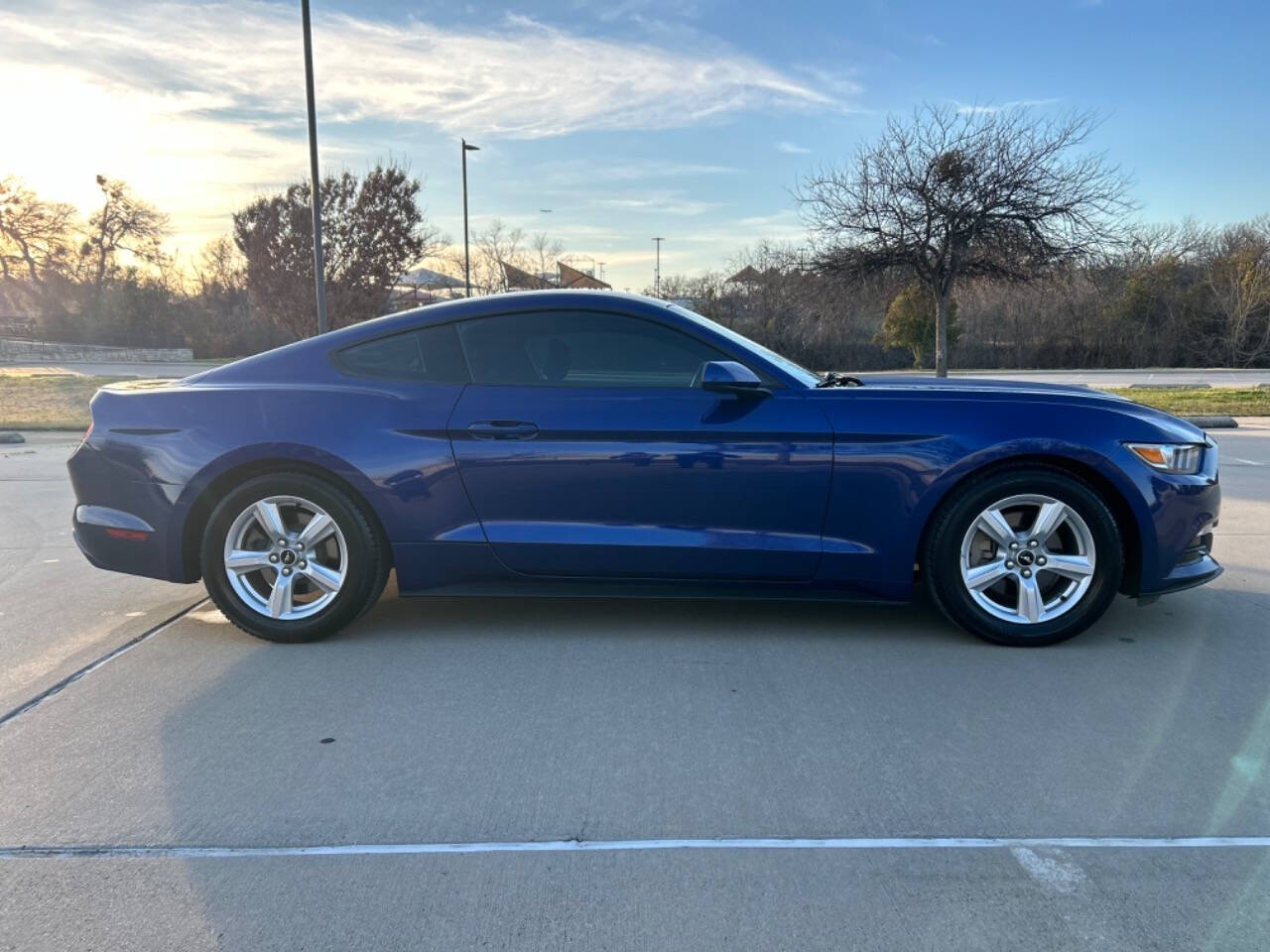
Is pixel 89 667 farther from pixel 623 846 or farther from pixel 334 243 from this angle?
A: pixel 334 243

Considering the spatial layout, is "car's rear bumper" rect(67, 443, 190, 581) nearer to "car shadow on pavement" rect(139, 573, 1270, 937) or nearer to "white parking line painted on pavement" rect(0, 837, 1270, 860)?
"car shadow on pavement" rect(139, 573, 1270, 937)

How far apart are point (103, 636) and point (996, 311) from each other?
119ft

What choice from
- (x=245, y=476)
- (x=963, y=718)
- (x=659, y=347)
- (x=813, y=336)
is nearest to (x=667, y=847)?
(x=963, y=718)

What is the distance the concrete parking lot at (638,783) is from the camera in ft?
7.16

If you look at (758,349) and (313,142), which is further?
(313,142)

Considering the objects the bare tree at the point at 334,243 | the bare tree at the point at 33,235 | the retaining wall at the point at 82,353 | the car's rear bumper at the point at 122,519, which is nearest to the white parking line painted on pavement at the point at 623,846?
the car's rear bumper at the point at 122,519

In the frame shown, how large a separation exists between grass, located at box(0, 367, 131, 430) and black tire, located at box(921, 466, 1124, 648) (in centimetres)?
1414

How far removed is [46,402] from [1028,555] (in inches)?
767

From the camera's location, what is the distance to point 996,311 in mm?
35469

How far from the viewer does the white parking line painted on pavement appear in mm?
2447

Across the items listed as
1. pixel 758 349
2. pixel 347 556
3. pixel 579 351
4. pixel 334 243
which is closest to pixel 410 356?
pixel 579 351

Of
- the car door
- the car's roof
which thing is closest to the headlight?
the car door

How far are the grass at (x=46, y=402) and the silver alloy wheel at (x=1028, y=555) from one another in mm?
14244

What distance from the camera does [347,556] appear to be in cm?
402
